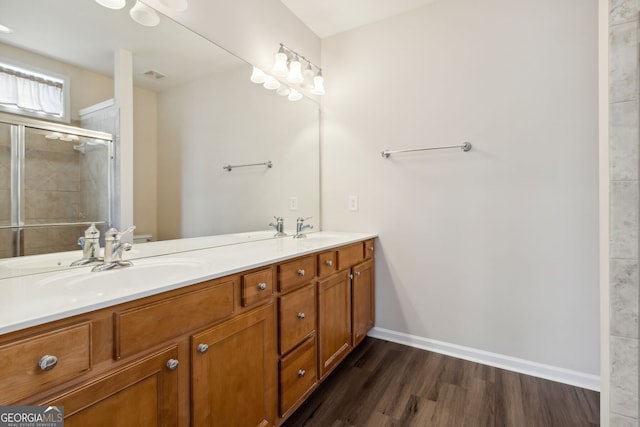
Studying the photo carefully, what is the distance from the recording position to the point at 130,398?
0.77 metres

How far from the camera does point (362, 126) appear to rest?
7.78 ft

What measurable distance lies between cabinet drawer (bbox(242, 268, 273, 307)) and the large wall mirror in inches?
21.4

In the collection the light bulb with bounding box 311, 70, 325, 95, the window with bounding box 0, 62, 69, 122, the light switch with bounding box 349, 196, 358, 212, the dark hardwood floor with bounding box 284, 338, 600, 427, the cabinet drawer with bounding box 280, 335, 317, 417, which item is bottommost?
the dark hardwood floor with bounding box 284, 338, 600, 427

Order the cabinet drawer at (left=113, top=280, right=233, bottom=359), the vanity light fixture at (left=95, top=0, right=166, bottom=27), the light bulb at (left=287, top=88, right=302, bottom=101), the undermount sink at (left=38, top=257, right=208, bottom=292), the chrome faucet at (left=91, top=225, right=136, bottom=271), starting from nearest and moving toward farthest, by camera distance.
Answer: the cabinet drawer at (left=113, top=280, right=233, bottom=359)
the undermount sink at (left=38, top=257, right=208, bottom=292)
the chrome faucet at (left=91, top=225, right=136, bottom=271)
the vanity light fixture at (left=95, top=0, right=166, bottom=27)
the light bulb at (left=287, top=88, right=302, bottom=101)

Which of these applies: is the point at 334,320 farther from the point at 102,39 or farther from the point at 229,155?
the point at 102,39

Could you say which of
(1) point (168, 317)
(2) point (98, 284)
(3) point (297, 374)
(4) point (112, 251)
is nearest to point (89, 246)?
(4) point (112, 251)

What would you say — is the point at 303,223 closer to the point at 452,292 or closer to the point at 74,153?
the point at 452,292

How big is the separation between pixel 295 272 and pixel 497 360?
5.00ft

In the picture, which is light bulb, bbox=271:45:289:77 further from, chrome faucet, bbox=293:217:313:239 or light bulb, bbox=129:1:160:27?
chrome faucet, bbox=293:217:313:239

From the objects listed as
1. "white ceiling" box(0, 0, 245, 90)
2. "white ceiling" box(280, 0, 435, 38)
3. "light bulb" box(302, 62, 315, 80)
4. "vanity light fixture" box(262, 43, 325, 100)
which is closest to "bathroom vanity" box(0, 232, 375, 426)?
"white ceiling" box(0, 0, 245, 90)

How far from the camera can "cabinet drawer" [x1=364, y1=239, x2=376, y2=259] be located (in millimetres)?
2157

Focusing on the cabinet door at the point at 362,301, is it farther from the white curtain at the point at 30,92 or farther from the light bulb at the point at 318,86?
the white curtain at the point at 30,92

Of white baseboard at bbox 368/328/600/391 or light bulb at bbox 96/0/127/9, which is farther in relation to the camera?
white baseboard at bbox 368/328/600/391

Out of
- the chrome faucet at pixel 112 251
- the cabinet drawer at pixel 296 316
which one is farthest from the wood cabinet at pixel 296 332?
the chrome faucet at pixel 112 251
